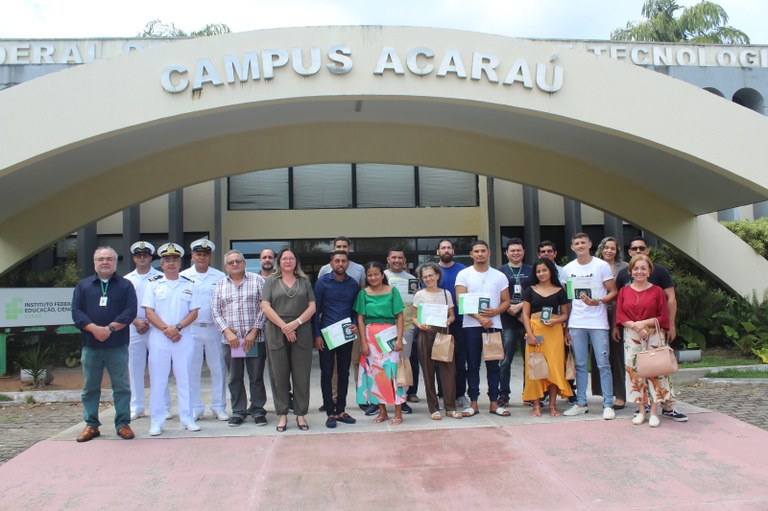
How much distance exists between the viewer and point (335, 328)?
19.0ft

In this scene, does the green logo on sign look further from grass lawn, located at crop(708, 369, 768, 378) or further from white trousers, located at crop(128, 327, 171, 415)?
grass lawn, located at crop(708, 369, 768, 378)

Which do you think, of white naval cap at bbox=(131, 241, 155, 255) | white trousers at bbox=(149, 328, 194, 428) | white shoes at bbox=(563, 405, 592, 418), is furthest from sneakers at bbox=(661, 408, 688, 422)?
white naval cap at bbox=(131, 241, 155, 255)

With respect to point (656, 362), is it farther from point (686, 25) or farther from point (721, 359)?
point (686, 25)

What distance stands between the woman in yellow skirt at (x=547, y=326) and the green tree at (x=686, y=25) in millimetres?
20558

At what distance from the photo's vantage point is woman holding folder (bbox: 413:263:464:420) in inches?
232

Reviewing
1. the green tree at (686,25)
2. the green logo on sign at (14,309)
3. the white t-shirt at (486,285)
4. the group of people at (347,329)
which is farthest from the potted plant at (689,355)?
the green tree at (686,25)

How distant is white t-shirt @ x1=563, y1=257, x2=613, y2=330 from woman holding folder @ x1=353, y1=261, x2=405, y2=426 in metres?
1.88

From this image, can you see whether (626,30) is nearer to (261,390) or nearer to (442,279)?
(442,279)

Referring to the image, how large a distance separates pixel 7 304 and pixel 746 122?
38.2 ft

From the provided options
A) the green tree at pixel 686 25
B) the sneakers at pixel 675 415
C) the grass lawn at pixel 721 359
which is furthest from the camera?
the green tree at pixel 686 25

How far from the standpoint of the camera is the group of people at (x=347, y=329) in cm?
566

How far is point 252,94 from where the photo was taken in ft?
23.8

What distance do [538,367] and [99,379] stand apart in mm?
4492

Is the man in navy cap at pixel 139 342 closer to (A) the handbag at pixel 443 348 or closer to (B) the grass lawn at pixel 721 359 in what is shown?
(A) the handbag at pixel 443 348
